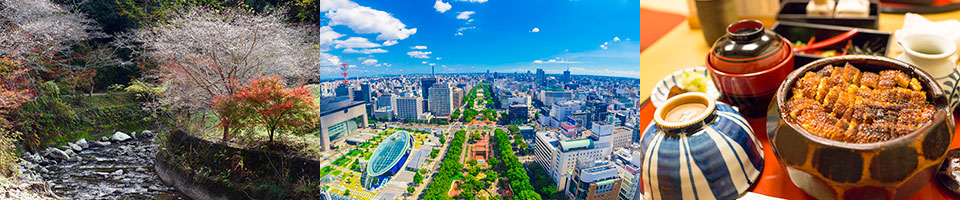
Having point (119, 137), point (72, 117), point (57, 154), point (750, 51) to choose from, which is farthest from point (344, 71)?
point (72, 117)

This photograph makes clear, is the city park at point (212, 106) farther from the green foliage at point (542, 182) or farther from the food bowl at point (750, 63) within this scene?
the food bowl at point (750, 63)

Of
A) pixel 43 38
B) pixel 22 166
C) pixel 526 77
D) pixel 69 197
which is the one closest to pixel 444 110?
pixel 526 77

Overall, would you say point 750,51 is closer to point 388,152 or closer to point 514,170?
point 514,170

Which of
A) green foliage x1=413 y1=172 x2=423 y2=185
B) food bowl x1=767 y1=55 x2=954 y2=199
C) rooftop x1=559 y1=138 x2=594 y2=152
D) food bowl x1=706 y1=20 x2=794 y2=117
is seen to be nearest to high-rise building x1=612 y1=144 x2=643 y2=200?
rooftop x1=559 y1=138 x2=594 y2=152


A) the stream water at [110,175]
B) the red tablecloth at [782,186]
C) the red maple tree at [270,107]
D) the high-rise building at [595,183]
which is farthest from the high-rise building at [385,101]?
the stream water at [110,175]

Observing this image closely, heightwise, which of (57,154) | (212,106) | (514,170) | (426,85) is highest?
(426,85)

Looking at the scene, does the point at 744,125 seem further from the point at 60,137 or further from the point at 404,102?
the point at 60,137

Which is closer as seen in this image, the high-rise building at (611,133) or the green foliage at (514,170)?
the high-rise building at (611,133)
